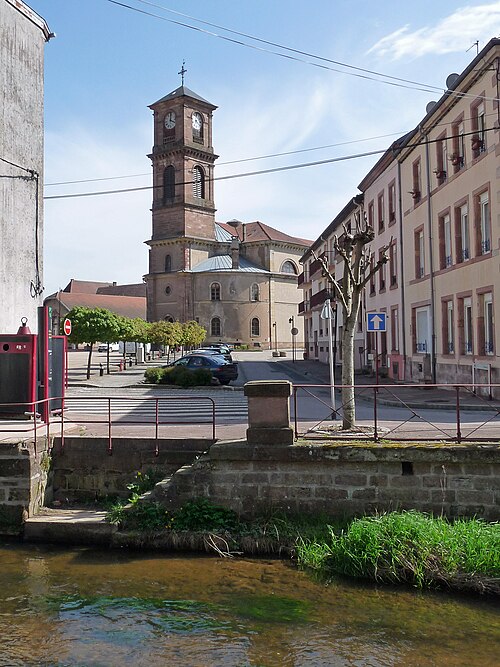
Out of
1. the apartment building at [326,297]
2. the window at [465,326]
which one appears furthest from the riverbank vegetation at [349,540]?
the apartment building at [326,297]

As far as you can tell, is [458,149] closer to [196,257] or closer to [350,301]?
[350,301]

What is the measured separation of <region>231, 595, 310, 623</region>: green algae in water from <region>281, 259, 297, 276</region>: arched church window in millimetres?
85254

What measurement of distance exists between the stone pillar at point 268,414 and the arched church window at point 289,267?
8286 cm

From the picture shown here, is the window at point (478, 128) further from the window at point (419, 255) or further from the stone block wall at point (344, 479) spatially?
the stone block wall at point (344, 479)

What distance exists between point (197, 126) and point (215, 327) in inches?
1001

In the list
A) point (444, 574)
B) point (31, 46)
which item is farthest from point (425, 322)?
point (444, 574)

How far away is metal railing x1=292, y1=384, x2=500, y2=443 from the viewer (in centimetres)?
996

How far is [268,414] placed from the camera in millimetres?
9883

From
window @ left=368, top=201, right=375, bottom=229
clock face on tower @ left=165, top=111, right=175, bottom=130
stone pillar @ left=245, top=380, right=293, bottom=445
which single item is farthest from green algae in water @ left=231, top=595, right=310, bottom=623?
clock face on tower @ left=165, top=111, right=175, bottom=130

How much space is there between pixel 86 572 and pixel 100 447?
2658 mm

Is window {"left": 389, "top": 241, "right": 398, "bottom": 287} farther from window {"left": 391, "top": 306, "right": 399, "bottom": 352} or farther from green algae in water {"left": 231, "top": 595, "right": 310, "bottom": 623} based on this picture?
green algae in water {"left": 231, "top": 595, "right": 310, "bottom": 623}

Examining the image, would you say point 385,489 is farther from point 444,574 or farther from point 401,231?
Answer: point 401,231

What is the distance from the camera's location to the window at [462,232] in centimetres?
2141

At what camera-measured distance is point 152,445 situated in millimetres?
10766
